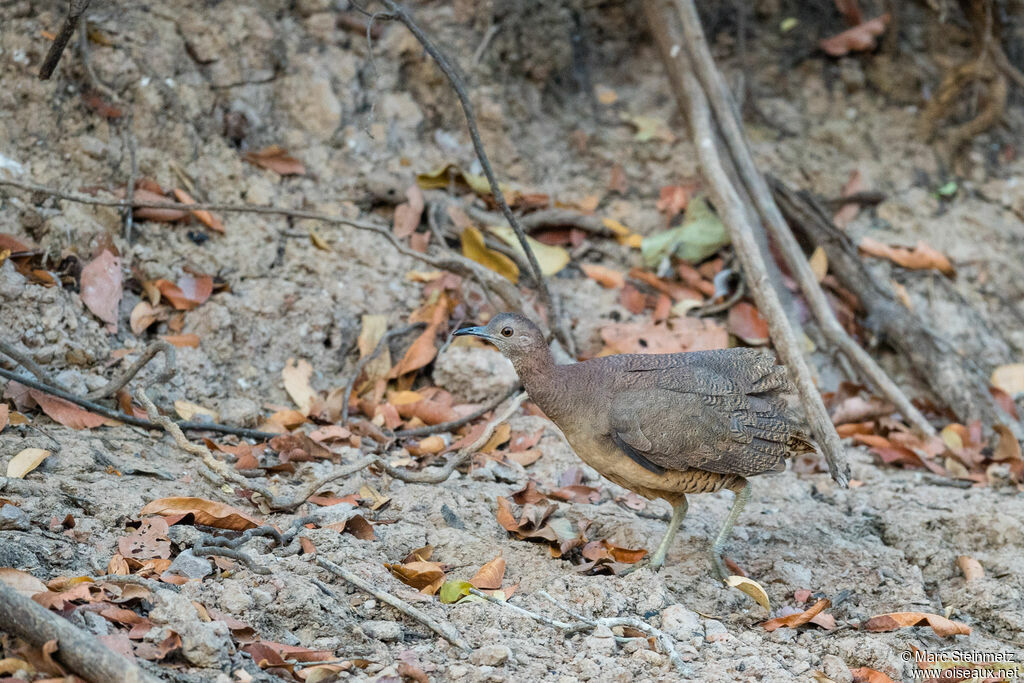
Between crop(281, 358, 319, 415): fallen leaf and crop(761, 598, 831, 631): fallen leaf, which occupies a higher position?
crop(281, 358, 319, 415): fallen leaf

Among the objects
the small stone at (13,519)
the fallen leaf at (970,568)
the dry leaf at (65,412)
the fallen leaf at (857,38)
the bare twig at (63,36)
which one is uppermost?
the bare twig at (63,36)

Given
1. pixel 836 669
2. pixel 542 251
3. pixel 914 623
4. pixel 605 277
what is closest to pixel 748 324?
pixel 605 277

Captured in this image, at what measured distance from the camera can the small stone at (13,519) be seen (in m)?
3.25

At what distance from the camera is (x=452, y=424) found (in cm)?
514

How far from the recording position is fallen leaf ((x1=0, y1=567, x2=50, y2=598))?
9.45 feet

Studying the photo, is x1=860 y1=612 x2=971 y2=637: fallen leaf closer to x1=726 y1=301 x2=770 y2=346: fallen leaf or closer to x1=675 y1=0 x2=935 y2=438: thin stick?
x1=675 y1=0 x2=935 y2=438: thin stick

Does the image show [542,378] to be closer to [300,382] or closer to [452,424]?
[452,424]

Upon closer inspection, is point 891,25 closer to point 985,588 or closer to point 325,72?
point 325,72

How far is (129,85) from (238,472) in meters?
2.62

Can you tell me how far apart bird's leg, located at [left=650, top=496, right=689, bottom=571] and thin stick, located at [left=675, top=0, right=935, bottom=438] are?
2.04 m

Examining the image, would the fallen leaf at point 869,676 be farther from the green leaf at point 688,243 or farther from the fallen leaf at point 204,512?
the green leaf at point 688,243

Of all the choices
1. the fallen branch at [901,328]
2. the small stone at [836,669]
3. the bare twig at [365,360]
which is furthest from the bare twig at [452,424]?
the fallen branch at [901,328]

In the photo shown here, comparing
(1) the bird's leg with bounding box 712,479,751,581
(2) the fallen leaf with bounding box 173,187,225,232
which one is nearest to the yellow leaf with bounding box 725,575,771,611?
(1) the bird's leg with bounding box 712,479,751,581

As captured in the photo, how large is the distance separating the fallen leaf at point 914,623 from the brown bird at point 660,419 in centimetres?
68
